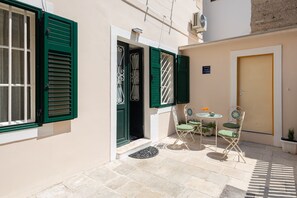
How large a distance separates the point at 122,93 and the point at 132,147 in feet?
4.36

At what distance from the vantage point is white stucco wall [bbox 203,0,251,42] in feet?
26.3

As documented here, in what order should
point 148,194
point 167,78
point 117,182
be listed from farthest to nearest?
1. point 167,78
2. point 117,182
3. point 148,194

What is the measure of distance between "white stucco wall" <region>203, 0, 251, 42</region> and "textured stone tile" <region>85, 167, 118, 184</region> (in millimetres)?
8221

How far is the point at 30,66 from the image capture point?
8.11ft

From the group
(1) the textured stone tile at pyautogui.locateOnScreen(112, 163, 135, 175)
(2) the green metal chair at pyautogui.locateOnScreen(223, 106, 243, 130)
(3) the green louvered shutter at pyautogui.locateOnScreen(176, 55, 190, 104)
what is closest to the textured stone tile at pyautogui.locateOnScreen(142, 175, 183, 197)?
(1) the textured stone tile at pyautogui.locateOnScreen(112, 163, 135, 175)

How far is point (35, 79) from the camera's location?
2.45 metres

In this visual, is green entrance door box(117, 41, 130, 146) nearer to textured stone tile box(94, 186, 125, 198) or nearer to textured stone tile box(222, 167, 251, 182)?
textured stone tile box(94, 186, 125, 198)

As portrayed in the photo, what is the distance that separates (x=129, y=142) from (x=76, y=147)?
5.29 feet

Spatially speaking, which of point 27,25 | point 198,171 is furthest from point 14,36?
point 198,171

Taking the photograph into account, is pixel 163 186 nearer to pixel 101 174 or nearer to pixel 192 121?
pixel 101 174

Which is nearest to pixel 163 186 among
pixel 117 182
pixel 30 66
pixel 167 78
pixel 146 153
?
pixel 117 182

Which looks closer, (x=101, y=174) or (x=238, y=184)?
(x=238, y=184)

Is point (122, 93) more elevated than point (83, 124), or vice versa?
point (122, 93)

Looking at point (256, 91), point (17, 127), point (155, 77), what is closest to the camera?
point (17, 127)
